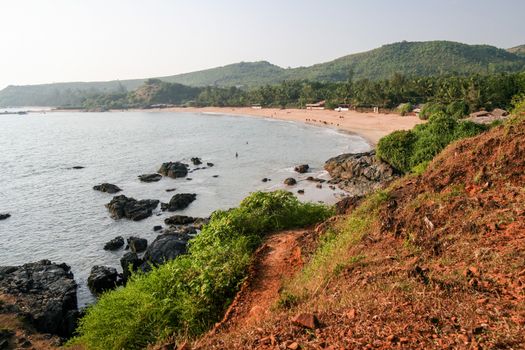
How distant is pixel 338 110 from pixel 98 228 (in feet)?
269

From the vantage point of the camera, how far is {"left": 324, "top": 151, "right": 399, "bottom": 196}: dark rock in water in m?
36.8

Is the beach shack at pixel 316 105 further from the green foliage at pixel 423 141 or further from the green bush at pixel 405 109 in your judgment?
the green foliage at pixel 423 141

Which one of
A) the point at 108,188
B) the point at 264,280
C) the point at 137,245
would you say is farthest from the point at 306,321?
the point at 108,188

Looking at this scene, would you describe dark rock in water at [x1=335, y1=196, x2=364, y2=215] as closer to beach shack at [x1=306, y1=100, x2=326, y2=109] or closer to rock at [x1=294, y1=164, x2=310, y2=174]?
rock at [x1=294, y1=164, x2=310, y2=174]

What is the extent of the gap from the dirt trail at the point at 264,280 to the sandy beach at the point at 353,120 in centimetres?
4936

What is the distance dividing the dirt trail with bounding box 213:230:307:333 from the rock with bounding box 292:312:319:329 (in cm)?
150

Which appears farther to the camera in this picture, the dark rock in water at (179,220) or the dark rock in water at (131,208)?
the dark rock in water at (131,208)

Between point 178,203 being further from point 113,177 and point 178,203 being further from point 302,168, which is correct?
point 113,177

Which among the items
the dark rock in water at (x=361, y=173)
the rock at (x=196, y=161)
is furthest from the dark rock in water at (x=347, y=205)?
the rock at (x=196, y=161)

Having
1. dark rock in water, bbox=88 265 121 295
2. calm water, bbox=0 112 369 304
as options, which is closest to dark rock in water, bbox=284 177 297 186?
calm water, bbox=0 112 369 304

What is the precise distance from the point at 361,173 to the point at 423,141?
23.3ft

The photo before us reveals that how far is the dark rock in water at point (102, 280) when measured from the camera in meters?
21.7

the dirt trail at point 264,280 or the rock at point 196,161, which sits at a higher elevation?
the dirt trail at point 264,280

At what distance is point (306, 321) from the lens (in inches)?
286
